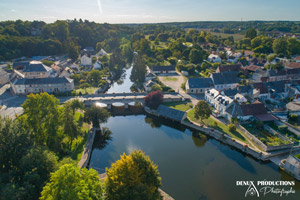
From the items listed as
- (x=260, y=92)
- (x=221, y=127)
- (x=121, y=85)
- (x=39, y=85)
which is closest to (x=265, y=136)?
(x=221, y=127)

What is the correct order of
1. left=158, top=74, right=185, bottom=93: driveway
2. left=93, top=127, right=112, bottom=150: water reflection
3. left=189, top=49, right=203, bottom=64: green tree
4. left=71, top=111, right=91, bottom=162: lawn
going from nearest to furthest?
left=71, top=111, right=91, bottom=162: lawn < left=93, top=127, right=112, bottom=150: water reflection < left=158, top=74, right=185, bottom=93: driveway < left=189, top=49, right=203, bottom=64: green tree

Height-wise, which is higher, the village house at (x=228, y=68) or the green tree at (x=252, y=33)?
the green tree at (x=252, y=33)

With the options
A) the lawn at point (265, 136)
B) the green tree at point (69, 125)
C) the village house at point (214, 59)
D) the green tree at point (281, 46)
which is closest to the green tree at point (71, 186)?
the green tree at point (69, 125)

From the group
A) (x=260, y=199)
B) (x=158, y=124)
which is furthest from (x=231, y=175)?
(x=158, y=124)

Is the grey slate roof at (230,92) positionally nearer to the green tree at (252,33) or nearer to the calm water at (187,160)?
the calm water at (187,160)

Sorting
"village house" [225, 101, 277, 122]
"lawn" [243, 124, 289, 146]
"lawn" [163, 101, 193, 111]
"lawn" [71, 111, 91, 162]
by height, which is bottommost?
"lawn" [163, 101, 193, 111]

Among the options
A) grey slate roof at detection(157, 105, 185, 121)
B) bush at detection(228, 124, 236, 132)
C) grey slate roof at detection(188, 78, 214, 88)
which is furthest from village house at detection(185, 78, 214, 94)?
bush at detection(228, 124, 236, 132)

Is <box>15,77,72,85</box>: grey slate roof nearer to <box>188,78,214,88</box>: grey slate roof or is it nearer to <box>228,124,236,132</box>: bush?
<box>188,78,214,88</box>: grey slate roof
